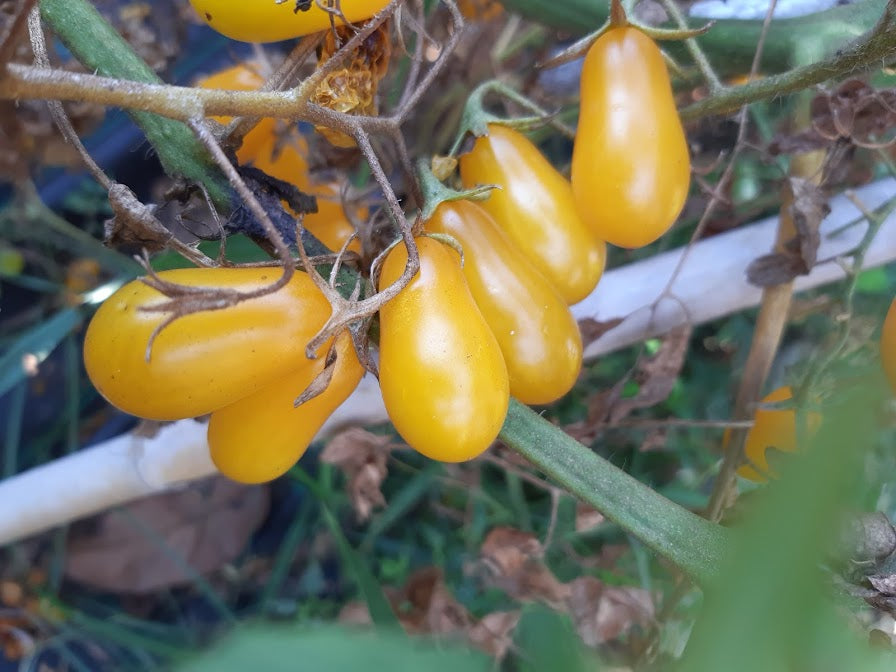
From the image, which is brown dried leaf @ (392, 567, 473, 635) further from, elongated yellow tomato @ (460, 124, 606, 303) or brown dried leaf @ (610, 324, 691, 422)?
elongated yellow tomato @ (460, 124, 606, 303)

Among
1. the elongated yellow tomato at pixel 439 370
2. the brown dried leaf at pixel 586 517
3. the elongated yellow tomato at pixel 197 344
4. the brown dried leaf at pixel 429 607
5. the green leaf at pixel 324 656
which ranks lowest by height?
the brown dried leaf at pixel 429 607

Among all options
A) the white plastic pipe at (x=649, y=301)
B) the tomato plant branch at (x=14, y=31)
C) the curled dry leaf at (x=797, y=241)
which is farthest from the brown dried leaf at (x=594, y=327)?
the tomato plant branch at (x=14, y=31)

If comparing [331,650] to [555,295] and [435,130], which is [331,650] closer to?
[555,295]

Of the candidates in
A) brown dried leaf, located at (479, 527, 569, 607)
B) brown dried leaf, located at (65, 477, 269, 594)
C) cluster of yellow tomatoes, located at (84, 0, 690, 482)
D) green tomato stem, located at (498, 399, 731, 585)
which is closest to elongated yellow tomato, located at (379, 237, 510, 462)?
cluster of yellow tomatoes, located at (84, 0, 690, 482)

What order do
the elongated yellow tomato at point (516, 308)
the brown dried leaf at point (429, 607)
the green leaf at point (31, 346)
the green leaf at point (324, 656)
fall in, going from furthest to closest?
the green leaf at point (31, 346) < the brown dried leaf at point (429, 607) < the elongated yellow tomato at point (516, 308) < the green leaf at point (324, 656)

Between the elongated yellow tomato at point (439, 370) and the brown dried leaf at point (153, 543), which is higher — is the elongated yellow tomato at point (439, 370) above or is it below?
above

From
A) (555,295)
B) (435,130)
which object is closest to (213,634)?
(435,130)

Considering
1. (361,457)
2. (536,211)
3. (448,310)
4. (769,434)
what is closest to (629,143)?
(536,211)

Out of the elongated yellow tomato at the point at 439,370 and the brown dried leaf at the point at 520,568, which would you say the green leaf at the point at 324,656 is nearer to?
the elongated yellow tomato at the point at 439,370
